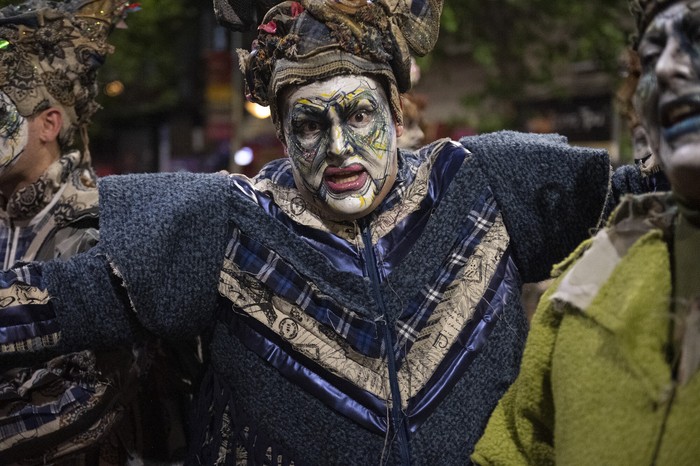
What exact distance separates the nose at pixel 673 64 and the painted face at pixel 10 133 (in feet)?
8.18

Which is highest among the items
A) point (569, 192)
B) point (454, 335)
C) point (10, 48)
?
point (10, 48)

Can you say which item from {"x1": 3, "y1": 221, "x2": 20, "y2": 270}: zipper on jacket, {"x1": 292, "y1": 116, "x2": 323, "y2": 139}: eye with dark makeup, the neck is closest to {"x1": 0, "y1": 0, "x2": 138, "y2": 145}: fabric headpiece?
the neck

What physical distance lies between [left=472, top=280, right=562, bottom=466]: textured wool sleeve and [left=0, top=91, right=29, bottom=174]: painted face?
2.15 meters

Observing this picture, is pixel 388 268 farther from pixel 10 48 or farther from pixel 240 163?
pixel 240 163

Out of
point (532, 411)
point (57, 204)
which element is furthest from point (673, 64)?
point (57, 204)

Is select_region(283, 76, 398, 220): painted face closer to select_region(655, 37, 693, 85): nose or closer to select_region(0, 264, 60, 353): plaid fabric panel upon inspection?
select_region(0, 264, 60, 353): plaid fabric panel

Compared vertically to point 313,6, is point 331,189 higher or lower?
lower

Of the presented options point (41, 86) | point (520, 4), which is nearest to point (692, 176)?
point (41, 86)

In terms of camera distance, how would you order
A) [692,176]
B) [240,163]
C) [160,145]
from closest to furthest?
[692,176] < [240,163] < [160,145]

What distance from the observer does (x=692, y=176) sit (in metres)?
1.70

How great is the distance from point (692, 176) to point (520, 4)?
321 inches

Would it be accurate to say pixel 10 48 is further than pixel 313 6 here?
Yes

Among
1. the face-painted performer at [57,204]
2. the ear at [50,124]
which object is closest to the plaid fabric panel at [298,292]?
the face-painted performer at [57,204]

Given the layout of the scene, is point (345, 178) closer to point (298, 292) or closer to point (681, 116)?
point (298, 292)
